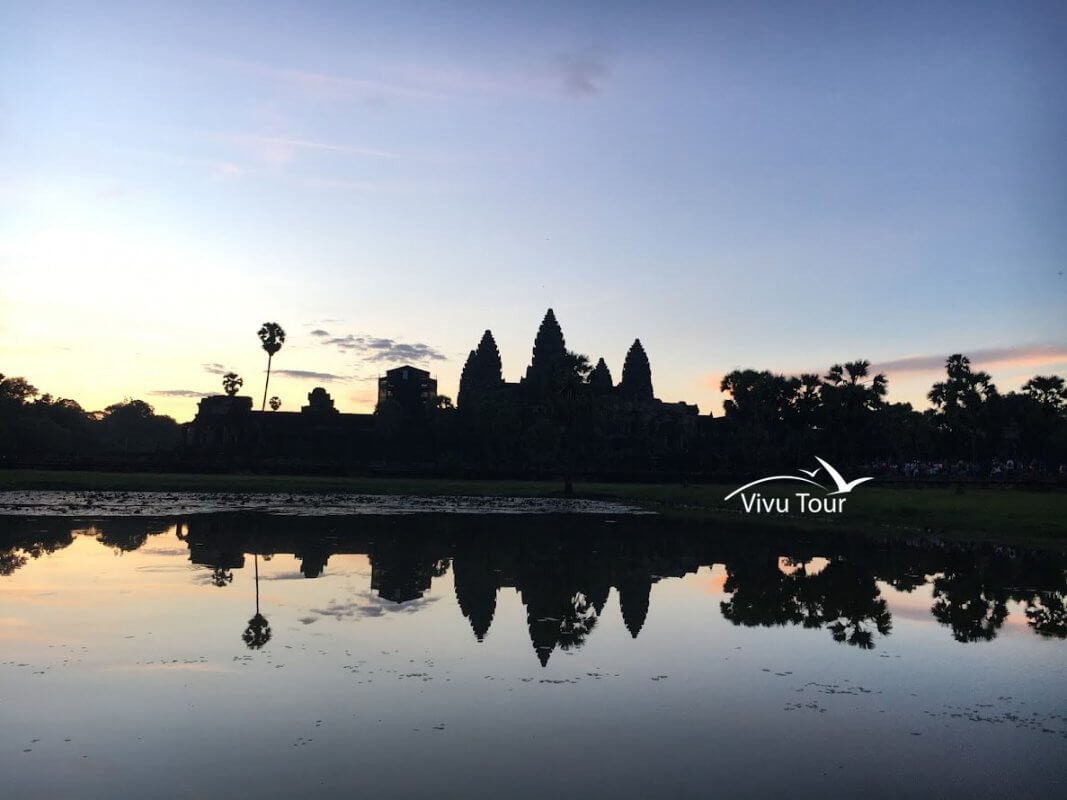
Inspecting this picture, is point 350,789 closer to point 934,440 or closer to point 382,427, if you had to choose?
point 382,427

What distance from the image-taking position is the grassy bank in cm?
3400

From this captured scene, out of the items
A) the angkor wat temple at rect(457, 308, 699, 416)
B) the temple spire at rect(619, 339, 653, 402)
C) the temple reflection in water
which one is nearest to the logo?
the temple reflection in water

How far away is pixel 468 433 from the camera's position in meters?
87.8

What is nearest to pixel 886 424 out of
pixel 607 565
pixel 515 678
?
pixel 607 565

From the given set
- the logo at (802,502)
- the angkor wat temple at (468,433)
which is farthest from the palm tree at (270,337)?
the logo at (802,502)

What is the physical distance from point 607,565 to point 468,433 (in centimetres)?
6518

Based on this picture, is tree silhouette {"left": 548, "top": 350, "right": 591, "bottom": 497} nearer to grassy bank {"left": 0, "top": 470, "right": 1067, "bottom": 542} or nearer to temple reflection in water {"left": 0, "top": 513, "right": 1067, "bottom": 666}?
grassy bank {"left": 0, "top": 470, "right": 1067, "bottom": 542}

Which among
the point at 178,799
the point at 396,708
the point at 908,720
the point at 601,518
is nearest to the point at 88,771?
the point at 178,799

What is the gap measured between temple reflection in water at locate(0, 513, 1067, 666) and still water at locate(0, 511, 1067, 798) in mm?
161

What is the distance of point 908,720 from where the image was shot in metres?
9.78

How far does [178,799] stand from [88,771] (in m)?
1.16

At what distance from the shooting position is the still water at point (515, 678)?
776cm

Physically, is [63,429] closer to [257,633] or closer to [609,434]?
[609,434]

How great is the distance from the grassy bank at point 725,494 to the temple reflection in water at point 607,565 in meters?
4.92
